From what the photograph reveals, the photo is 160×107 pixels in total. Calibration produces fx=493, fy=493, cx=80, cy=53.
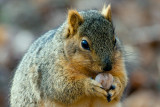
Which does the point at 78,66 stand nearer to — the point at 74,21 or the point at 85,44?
the point at 85,44

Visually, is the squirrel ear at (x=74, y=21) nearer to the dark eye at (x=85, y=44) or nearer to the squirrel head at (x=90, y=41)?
the squirrel head at (x=90, y=41)

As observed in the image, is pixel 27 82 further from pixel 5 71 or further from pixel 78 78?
pixel 5 71

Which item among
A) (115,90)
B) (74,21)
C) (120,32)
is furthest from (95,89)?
(120,32)

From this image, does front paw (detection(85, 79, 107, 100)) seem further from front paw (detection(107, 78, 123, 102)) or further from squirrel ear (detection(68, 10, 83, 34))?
squirrel ear (detection(68, 10, 83, 34))

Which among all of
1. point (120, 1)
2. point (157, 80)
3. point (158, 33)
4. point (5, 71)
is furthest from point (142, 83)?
point (120, 1)

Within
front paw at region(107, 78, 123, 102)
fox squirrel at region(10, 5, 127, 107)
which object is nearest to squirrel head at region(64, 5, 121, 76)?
fox squirrel at region(10, 5, 127, 107)

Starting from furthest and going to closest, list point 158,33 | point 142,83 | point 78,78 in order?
point 158,33
point 142,83
point 78,78
